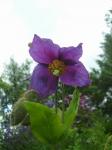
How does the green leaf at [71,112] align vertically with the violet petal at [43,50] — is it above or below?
below

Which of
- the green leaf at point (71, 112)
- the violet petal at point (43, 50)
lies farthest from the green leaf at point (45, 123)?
the violet petal at point (43, 50)

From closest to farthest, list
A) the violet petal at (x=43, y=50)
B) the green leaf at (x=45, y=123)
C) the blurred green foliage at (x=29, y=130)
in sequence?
the green leaf at (x=45, y=123) < the violet petal at (x=43, y=50) < the blurred green foliage at (x=29, y=130)

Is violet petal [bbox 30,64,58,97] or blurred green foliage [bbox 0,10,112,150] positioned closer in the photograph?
violet petal [bbox 30,64,58,97]

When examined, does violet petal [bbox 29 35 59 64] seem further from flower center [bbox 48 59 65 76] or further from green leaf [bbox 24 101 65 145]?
green leaf [bbox 24 101 65 145]

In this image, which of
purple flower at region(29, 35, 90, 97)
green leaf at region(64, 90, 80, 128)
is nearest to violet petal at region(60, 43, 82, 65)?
purple flower at region(29, 35, 90, 97)

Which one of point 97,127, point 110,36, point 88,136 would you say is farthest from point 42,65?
point 110,36

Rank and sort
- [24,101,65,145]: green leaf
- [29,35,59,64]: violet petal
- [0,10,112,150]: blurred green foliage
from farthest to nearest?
[0,10,112,150]: blurred green foliage
[29,35,59,64]: violet petal
[24,101,65,145]: green leaf

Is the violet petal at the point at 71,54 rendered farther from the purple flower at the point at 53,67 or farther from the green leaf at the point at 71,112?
the green leaf at the point at 71,112
